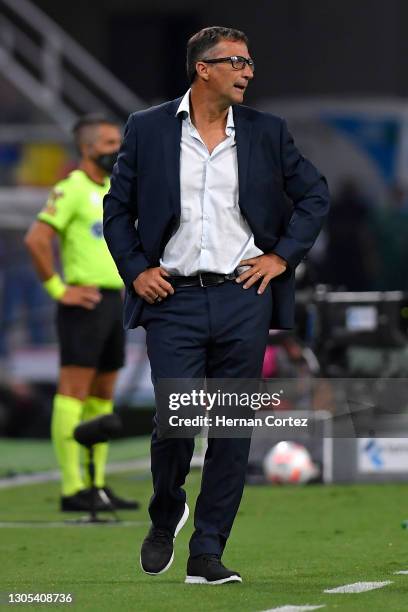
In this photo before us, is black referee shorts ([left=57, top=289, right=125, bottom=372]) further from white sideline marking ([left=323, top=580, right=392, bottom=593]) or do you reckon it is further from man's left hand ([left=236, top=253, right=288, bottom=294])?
white sideline marking ([left=323, top=580, right=392, bottom=593])

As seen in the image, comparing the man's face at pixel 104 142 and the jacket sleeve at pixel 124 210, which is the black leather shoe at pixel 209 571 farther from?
the man's face at pixel 104 142

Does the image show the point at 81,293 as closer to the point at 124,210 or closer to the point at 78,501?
the point at 78,501

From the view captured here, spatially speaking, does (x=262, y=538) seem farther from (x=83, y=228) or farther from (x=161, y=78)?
(x=161, y=78)

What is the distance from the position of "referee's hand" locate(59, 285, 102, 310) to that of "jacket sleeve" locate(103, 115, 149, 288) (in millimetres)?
3640

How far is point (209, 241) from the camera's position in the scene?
684cm

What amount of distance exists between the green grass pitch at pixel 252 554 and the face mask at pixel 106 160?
73.8 inches

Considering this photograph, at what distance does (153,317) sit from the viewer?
6.89 metres

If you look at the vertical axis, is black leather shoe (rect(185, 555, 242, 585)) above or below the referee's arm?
below

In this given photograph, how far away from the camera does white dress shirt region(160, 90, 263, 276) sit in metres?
6.84

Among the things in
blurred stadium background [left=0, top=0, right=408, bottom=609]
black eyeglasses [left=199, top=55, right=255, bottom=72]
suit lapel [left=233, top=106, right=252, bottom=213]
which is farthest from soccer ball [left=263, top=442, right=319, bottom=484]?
black eyeglasses [left=199, top=55, right=255, bottom=72]

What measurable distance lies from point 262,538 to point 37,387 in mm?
9173

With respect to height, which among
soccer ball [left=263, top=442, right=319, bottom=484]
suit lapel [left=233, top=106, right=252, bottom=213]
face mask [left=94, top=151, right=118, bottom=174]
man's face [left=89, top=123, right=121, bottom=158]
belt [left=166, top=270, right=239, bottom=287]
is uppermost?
suit lapel [left=233, top=106, right=252, bottom=213]

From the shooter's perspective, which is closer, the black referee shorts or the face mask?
the black referee shorts

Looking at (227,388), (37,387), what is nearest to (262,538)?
(227,388)
